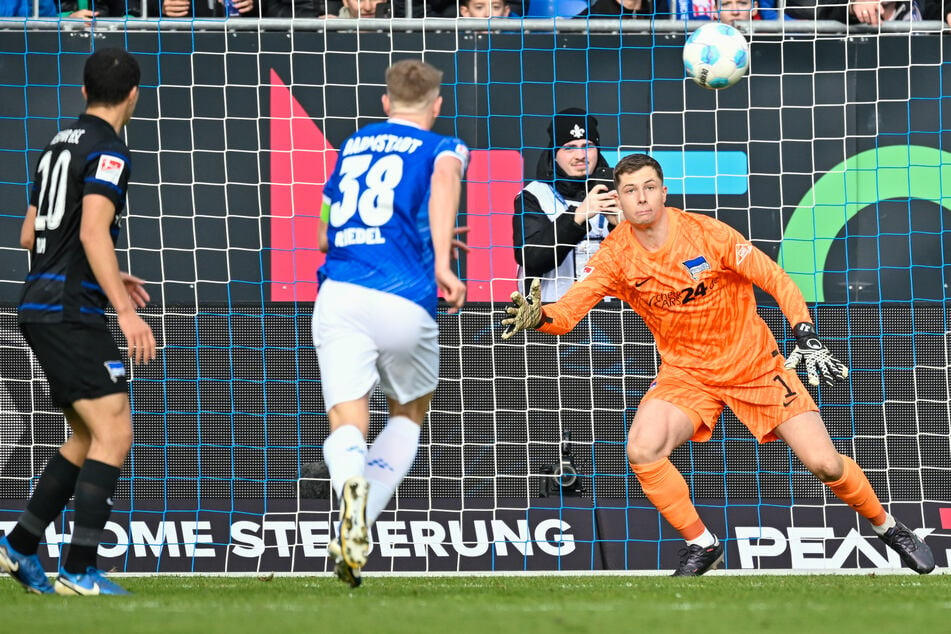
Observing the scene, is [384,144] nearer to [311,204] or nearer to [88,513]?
[88,513]

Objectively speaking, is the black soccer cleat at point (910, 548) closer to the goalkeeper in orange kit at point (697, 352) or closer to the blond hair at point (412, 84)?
the goalkeeper in orange kit at point (697, 352)

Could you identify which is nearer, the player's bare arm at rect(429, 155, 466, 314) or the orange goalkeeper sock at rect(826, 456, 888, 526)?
the player's bare arm at rect(429, 155, 466, 314)

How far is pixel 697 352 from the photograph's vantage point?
7.21 m

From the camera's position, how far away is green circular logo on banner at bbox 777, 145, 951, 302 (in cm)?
865

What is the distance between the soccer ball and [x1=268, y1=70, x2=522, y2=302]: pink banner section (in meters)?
1.48

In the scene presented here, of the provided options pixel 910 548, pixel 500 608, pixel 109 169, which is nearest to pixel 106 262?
pixel 109 169

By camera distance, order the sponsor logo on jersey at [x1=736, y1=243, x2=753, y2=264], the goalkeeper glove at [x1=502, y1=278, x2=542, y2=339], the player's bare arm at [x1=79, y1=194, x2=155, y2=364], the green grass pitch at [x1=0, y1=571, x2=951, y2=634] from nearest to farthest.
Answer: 1. the green grass pitch at [x1=0, y1=571, x2=951, y2=634]
2. the player's bare arm at [x1=79, y1=194, x2=155, y2=364]
3. the goalkeeper glove at [x1=502, y1=278, x2=542, y2=339]
4. the sponsor logo on jersey at [x1=736, y1=243, x2=753, y2=264]

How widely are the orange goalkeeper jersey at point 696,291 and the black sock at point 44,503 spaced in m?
2.72

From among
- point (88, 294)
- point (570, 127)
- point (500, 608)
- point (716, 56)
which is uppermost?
point (716, 56)

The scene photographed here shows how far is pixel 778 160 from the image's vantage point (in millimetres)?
8719

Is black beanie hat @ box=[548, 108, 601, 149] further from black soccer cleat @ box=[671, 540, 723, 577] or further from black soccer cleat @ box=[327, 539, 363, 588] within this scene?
black soccer cleat @ box=[327, 539, 363, 588]

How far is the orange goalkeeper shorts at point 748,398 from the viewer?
7133 millimetres

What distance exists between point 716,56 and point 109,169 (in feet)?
12.4

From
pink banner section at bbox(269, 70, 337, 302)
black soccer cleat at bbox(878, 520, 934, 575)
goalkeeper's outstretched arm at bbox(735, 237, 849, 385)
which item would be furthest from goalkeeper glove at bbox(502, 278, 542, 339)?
pink banner section at bbox(269, 70, 337, 302)
